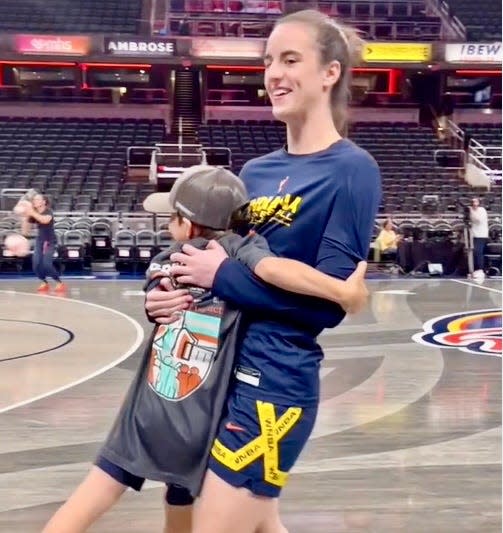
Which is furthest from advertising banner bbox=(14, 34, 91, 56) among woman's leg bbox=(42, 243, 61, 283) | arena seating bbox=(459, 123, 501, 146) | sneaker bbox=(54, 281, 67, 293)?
woman's leg bbox=(42, 243, 61, 283)

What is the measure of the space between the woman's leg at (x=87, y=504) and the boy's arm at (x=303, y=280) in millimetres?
570

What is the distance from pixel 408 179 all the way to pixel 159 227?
7383 millimetres

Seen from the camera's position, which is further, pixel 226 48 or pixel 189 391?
pixel 226 48

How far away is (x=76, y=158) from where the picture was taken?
72.1 feet

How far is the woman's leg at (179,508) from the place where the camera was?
79.1 inches

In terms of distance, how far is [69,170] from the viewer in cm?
2075

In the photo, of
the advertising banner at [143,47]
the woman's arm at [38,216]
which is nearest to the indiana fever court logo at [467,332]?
the woman's arm at [38,216]

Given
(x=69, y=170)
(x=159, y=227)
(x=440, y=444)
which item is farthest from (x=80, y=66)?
(x=440, y=444)

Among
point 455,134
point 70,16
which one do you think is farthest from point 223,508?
point 70,16

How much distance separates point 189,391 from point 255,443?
172 millimetres

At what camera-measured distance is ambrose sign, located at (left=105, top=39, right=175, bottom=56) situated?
24609 millimetres

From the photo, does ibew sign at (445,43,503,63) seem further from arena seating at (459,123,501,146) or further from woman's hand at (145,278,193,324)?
woman's hand at (145,278,193,324)

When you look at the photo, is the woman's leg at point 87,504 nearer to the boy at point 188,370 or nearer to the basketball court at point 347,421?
the boy at point 188,370

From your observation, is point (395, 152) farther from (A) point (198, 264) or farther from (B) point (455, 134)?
(A) point (198, 264)
